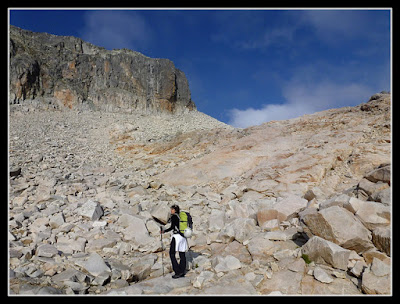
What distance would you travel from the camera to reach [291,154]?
12.9m

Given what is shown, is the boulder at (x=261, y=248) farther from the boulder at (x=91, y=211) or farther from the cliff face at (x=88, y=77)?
the cliff face at (x=88, y=77)

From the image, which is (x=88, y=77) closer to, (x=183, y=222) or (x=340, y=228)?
(x=183, y=222)

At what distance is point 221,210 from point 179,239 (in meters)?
4.34

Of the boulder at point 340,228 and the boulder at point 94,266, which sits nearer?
the boulder at point 340,228

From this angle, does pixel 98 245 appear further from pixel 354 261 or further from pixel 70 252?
pixel 354 261

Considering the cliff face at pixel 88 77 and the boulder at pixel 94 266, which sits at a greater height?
the cliff face at pixel 88 77

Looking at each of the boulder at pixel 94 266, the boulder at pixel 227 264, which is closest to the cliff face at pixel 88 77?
the boulder at pixel 94 266

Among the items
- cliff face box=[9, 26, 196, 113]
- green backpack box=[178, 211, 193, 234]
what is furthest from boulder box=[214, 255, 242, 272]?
cliff face box=[9, 26, 196, 113]

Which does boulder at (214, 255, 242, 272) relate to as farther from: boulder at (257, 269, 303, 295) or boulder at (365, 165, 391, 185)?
boulder at (365, 165, 391, 185)

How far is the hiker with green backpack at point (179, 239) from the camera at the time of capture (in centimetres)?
575

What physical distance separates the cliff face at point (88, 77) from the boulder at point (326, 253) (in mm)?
41119

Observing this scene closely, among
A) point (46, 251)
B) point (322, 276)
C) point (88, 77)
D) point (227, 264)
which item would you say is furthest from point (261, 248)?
point (88, 77)


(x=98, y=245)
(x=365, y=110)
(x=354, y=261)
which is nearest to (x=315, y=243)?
(x=354, y=261)

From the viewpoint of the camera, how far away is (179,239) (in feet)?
19.4
